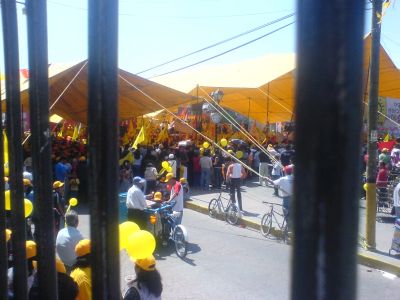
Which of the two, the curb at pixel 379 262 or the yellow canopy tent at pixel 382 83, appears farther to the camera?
the yellow canopy tent at pixel 382 83

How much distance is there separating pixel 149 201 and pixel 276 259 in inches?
115

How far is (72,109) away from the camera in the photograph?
61.9ft

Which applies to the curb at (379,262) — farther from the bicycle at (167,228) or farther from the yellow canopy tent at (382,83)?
the yellow canopy tent at (382,83)

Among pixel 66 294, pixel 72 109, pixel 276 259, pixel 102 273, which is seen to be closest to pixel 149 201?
pixel 276 259

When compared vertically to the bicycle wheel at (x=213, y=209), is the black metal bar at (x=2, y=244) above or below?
above

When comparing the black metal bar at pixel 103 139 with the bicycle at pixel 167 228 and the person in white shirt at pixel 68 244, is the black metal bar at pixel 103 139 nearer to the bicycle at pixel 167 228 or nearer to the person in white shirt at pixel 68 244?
the person in white shirt at pixel 68 244

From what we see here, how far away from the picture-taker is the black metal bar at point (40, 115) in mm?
1430

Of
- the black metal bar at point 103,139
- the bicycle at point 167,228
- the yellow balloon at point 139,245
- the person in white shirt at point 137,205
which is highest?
the black metal bar at point 103,139

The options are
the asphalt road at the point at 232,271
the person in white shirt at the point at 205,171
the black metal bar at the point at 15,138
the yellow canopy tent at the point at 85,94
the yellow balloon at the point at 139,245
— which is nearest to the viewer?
the black metal bar at the point at 15,138

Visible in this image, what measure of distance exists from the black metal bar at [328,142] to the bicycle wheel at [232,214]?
1044 cm

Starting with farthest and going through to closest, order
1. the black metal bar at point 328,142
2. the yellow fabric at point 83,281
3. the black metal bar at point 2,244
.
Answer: the yellow fabric at point 83,281, the black metal bar at point 2,244, the black metal bar at point 328,142

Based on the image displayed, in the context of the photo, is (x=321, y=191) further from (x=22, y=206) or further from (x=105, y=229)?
(x=22, y=206)

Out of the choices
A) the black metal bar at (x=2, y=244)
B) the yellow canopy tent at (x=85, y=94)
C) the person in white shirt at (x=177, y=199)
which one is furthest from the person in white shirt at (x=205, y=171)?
the black metal bar at (x=2, y=244)

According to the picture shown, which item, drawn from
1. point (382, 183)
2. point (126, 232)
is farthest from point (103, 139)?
point (382, 183)
